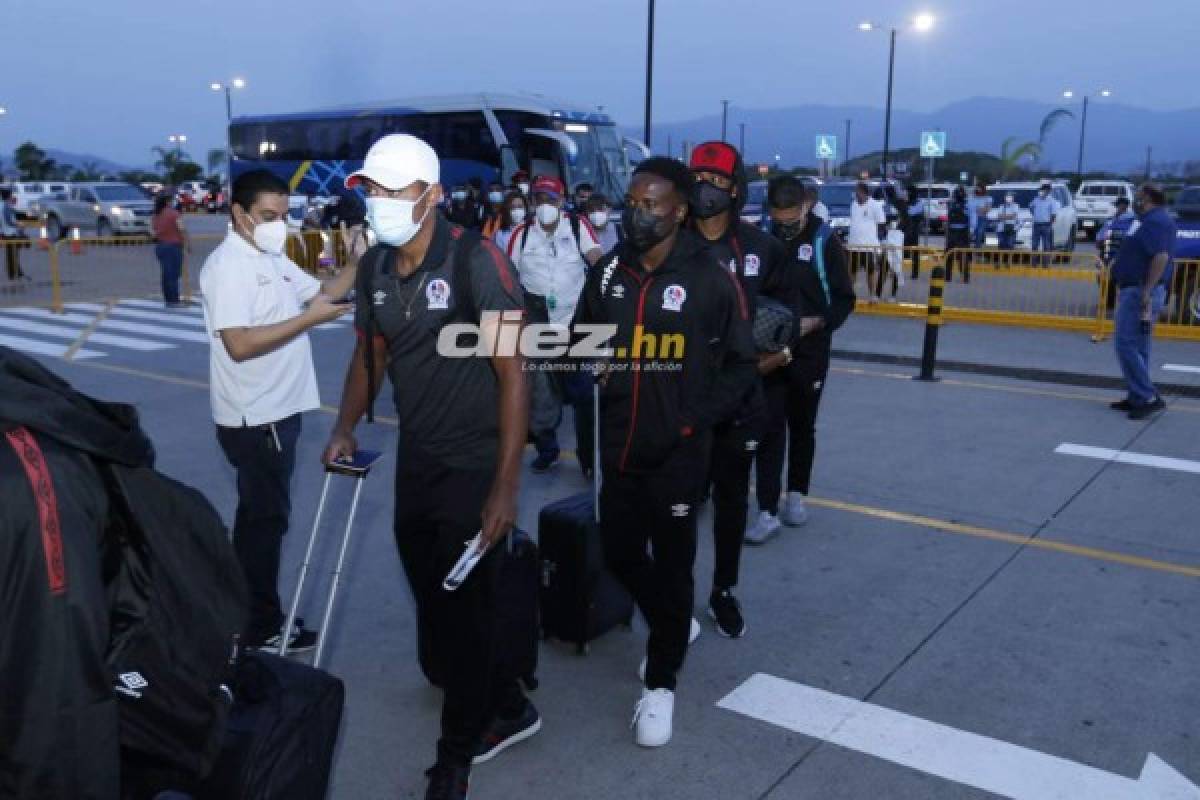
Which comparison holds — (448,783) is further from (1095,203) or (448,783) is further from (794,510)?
(1095,203)

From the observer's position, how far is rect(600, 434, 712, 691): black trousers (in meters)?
3.77

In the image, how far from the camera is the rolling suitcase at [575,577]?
4.54 metres

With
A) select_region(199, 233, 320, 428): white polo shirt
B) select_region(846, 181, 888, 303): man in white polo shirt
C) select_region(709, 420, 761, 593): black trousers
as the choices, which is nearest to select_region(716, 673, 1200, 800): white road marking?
select_region(709, 420, 761, 593): black trousers

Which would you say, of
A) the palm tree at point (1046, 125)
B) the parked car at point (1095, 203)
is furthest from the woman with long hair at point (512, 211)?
the palm tree at point (1046, 125)

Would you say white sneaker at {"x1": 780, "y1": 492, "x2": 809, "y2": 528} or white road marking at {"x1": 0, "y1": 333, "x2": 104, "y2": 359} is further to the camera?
white road marking at {"x1": 0, "y1": 333, "x2": 104, "y2": 359}

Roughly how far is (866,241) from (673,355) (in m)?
14.0

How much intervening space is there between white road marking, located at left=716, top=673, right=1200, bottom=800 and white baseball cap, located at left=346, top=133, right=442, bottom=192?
2.39 meters

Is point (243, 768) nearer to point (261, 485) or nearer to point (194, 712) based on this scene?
point (194, 712)

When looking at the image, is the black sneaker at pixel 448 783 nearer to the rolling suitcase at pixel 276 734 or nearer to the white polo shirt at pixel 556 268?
the rolling suitcase at pixel 276 734

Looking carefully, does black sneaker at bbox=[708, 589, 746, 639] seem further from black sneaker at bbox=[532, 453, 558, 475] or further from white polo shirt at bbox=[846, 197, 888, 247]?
white polo shirt at bbox=[846, 197, 888, 247]

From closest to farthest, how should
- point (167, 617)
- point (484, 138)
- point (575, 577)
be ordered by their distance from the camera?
point (167, 617), point (575, 577), point (484, 138)

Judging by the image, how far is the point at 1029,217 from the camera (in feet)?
87.8

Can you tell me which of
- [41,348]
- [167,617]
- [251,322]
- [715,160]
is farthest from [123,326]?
[167,617]

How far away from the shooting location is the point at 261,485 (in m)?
4.32
